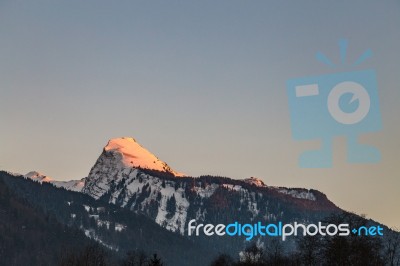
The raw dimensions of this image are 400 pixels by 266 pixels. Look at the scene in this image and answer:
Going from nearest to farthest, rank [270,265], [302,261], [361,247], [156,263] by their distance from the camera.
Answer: [156,263], [361,247], [302,261], [270,265]

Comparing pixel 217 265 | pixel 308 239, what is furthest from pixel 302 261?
pixel 217 265

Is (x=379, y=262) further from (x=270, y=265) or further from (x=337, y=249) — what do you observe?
(x=270, y=265)

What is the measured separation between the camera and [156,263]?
109 metres

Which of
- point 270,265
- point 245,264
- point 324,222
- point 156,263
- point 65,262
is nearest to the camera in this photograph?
Result: point 156,263

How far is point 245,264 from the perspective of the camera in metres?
171

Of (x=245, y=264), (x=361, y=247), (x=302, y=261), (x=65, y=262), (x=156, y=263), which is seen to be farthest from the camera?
(x=65, y=262)

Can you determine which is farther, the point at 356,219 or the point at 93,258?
the point at 93,258

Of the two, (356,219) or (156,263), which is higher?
(356,219)

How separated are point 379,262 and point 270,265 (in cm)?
4272

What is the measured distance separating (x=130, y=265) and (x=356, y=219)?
3352 inches

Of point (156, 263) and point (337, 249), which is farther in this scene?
point (337, 249)

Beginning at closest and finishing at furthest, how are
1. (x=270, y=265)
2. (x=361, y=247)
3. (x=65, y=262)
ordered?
1. (x=361, y=247)
2. (x=270, y=265)
3. (x=65, y=262)

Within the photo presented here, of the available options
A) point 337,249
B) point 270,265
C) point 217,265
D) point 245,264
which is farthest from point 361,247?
point 217,265

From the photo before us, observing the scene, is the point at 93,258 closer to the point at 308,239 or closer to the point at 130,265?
the point at 130,265
